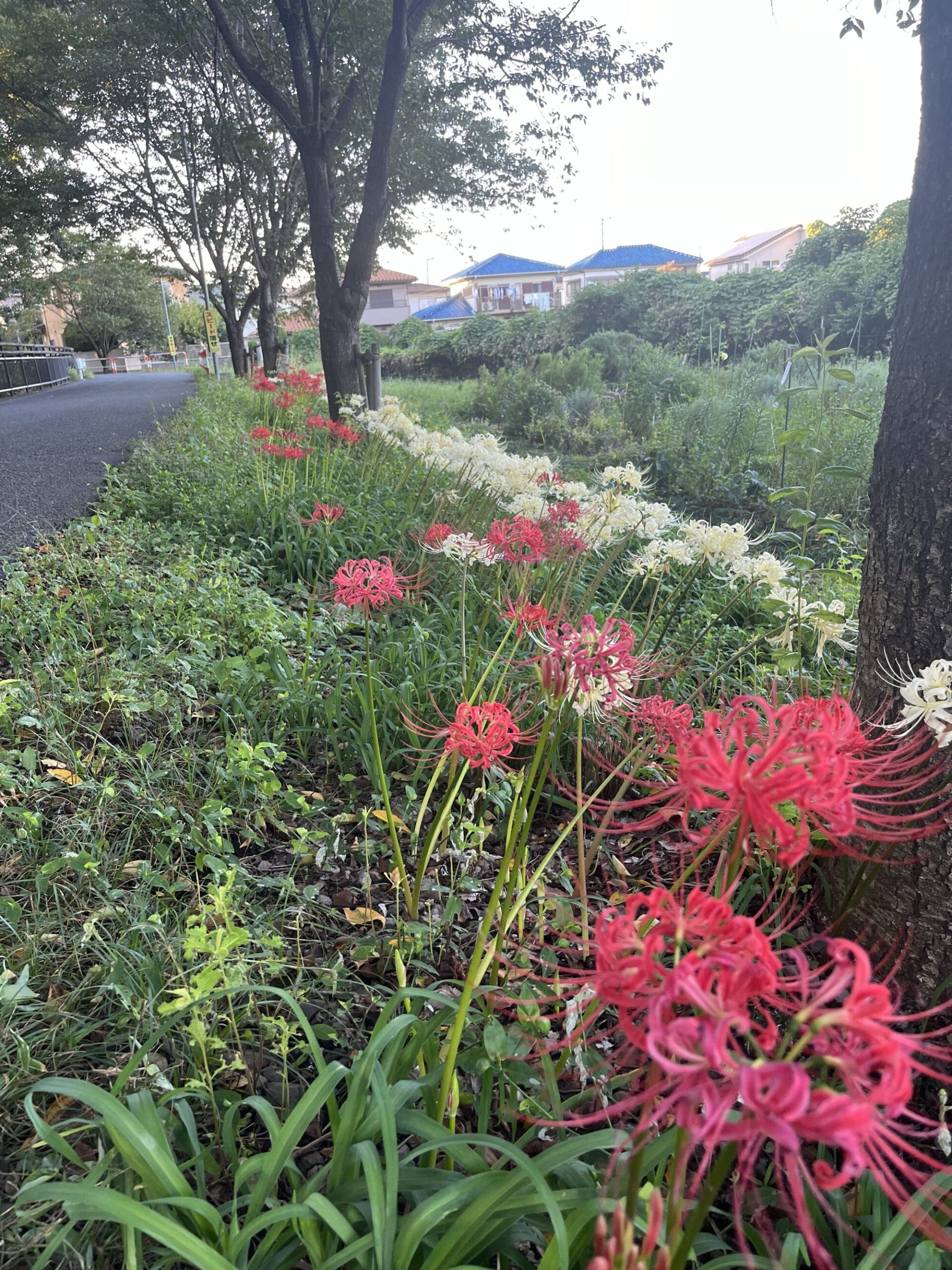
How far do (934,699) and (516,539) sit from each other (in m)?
1.00

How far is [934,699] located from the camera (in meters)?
1.22

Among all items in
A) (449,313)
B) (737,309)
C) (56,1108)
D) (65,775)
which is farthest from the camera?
(449,313)

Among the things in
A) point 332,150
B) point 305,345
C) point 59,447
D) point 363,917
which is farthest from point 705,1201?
point 305,345

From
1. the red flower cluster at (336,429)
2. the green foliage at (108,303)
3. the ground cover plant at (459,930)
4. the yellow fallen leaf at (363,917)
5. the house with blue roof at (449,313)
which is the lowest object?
the yellow fallen leaf at (363,917)

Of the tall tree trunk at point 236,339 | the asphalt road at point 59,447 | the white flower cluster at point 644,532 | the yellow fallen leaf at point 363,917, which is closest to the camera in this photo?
the yellow fallen leaf at point 363,917

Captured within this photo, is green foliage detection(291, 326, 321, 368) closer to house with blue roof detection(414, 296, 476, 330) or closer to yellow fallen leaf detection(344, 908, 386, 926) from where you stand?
house with blue roof detection(414, 296, 476, 330)

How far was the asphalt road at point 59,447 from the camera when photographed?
16.0ft

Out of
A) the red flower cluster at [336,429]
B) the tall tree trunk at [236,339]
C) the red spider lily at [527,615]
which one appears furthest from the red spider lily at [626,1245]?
the tall tree trunk at [236,339]

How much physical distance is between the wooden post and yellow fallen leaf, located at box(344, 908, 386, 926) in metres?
7.50

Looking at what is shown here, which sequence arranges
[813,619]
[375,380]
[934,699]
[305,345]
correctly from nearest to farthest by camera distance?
[934,699] → [813,619] → [375,380] → [305,345]

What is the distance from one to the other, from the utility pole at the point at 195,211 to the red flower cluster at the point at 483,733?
18.5 metres

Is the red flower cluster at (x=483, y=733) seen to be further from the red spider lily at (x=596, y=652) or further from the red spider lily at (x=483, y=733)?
the red spider lily at (x=596, y=652)

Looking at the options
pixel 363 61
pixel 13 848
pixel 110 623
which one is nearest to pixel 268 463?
pixel 110 623

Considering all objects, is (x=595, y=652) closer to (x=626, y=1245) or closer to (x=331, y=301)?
(x=626, y=1245)
